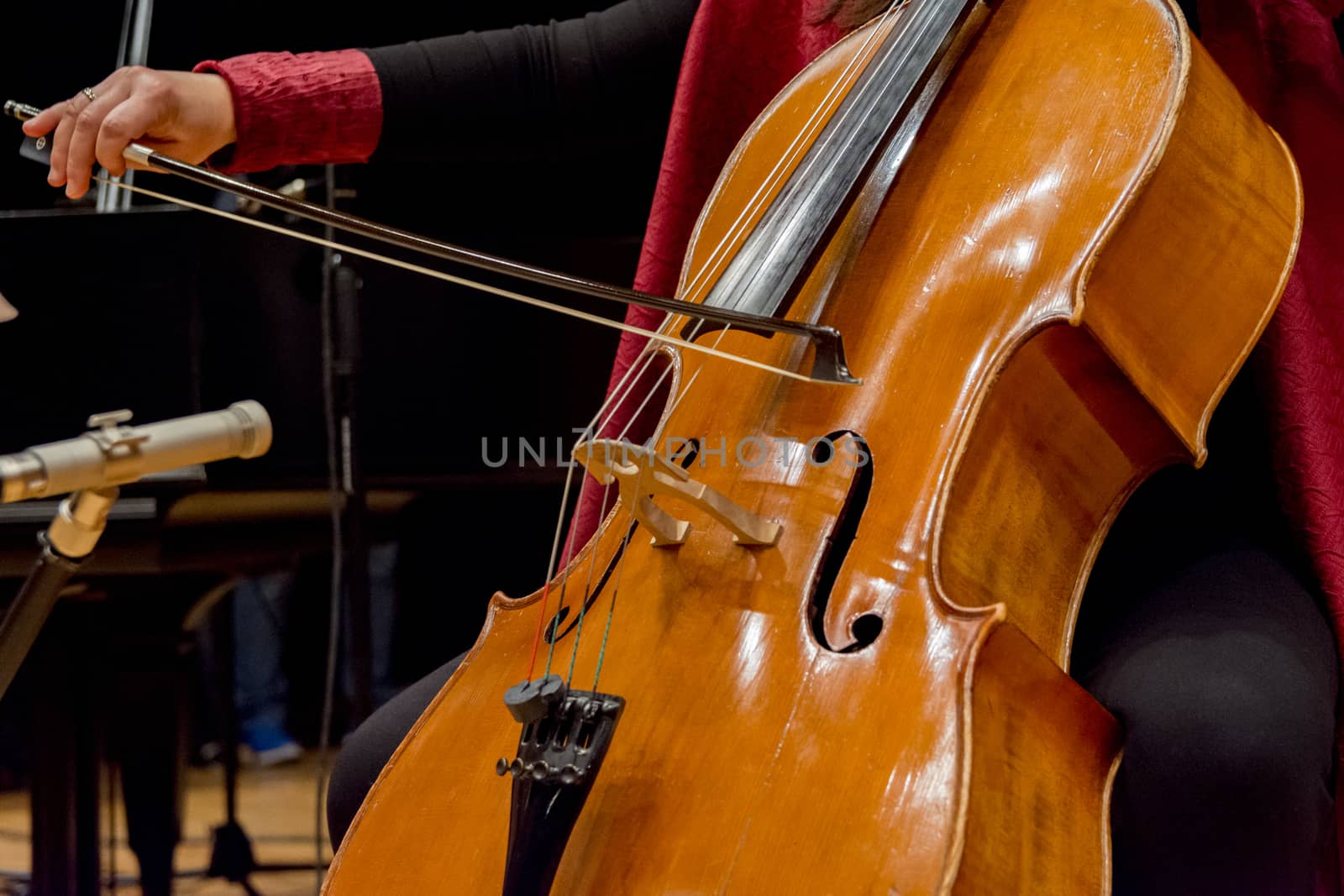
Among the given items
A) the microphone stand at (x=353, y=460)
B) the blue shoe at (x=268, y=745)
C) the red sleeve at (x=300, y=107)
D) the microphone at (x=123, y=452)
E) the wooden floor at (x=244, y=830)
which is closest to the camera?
the microphone at (x=123, y=452)

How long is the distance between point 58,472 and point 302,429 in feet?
3.38

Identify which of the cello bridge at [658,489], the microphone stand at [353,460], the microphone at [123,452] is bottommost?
the microphone stand at [353,460]

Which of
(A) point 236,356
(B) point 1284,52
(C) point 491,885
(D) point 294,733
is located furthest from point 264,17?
(C) point 491,885

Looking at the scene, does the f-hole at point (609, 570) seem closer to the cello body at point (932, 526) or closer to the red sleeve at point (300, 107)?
the cello body at point (932, 526)

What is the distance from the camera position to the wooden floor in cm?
180

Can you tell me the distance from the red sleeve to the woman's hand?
0.02m

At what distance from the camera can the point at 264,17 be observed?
2.03 m

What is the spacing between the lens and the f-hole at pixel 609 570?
2.12 feet

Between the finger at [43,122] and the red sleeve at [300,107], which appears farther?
the red sleeve at [300,107]

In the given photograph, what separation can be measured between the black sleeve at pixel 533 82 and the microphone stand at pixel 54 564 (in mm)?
469

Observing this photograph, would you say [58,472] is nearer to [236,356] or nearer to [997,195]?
[997,195]

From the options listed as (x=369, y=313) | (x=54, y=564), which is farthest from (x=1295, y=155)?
(x=369, y=313)

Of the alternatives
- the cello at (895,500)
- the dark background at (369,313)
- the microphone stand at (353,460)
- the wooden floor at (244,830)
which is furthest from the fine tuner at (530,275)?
the wooden floor at (244,830)

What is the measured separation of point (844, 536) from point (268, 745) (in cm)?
222
